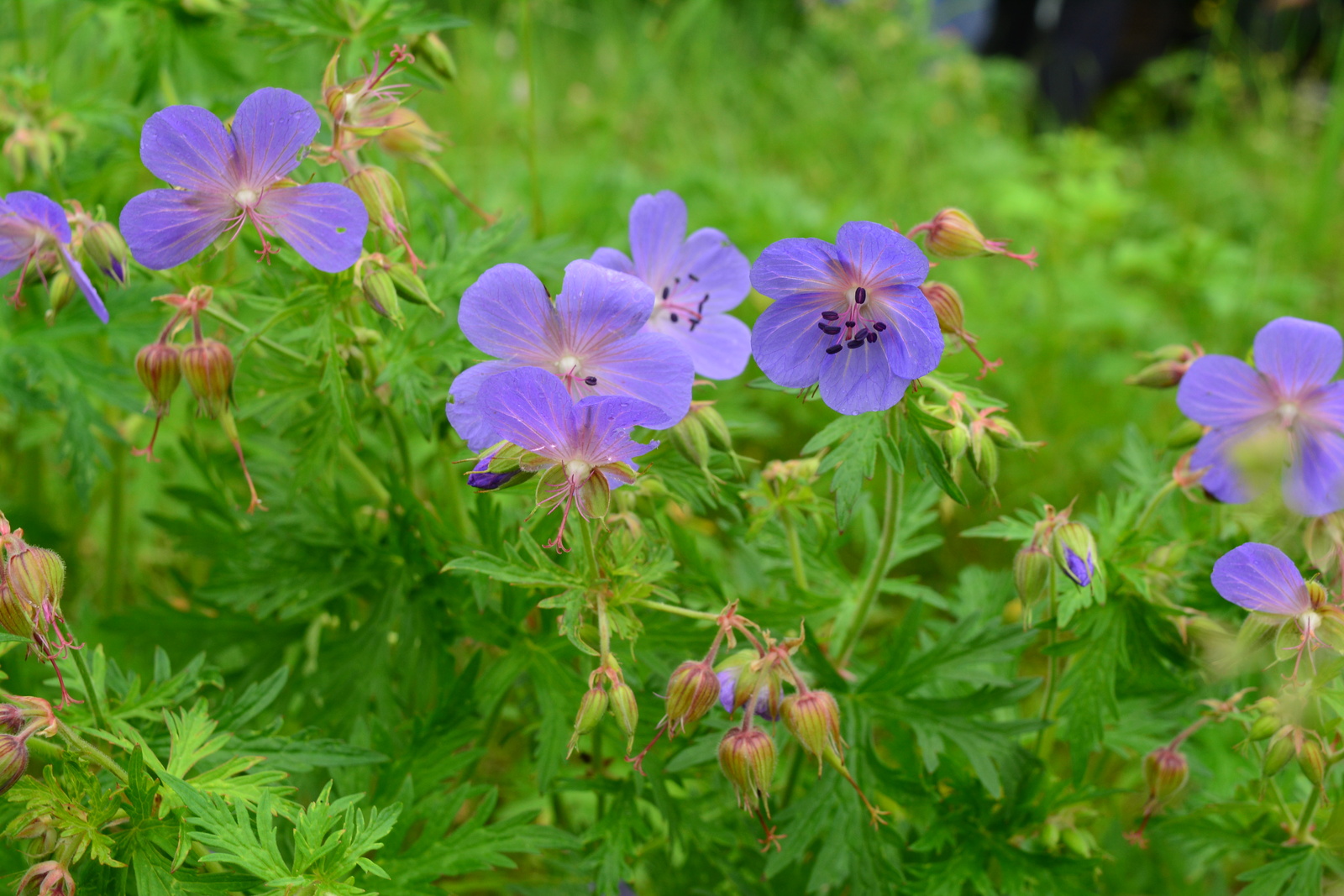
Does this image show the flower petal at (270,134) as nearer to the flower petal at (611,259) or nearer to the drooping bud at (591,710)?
the flower petal at (611,259)

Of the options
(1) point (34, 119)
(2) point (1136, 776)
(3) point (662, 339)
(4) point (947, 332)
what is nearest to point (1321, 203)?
(2) point (1136, 776)

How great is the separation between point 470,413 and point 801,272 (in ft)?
1.21

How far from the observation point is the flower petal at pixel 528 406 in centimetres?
95

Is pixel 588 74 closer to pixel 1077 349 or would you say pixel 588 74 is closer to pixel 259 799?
pixel 1077 349

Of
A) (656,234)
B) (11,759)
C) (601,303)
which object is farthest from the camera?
(656,234)

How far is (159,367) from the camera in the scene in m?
1.13

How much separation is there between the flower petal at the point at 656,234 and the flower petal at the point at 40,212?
2.05ft

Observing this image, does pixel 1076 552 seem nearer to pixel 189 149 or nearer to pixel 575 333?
pixel 575 333

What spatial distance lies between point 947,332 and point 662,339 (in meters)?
0.33

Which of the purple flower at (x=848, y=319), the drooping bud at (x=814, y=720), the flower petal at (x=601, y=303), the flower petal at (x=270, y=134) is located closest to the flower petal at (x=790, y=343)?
the purple flower at (x=848, y=319)

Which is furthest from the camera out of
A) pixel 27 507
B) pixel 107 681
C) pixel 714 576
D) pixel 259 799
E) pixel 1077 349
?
pixel 1077 349

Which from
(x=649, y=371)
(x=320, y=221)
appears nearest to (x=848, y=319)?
(x=649, y=371)

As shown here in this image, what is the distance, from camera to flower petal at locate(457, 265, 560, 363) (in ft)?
3.38

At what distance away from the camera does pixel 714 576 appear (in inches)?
54.8
